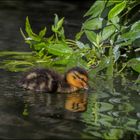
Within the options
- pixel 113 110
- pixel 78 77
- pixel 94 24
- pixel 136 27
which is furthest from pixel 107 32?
pixel 113 110

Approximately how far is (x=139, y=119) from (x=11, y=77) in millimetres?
1604

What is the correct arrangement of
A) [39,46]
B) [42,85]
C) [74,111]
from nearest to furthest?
[74,111] < [42,85] < [39,46]

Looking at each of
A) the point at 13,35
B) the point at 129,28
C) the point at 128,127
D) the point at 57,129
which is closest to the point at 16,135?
the point at 57,129

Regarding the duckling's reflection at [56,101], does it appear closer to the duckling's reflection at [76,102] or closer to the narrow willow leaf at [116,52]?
the duckling's reflection at [76,102]

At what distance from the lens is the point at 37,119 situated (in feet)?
14.4

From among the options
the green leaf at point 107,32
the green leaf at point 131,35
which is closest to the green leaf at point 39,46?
the green leaf at point 107,32

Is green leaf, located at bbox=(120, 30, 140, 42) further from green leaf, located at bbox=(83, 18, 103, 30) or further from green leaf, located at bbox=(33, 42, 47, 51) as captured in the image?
green leaf, located at bbox=(33, 42, 47, 51)

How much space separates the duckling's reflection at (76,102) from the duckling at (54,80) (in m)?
0.10

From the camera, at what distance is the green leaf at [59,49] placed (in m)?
5.95

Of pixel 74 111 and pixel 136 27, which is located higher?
pixel 136 27

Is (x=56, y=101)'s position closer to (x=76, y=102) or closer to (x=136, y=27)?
(x=76, y=102)

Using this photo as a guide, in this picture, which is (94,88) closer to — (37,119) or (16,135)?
(37,119)

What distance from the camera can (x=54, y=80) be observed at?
5.29 metres

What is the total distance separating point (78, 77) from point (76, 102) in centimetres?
42
